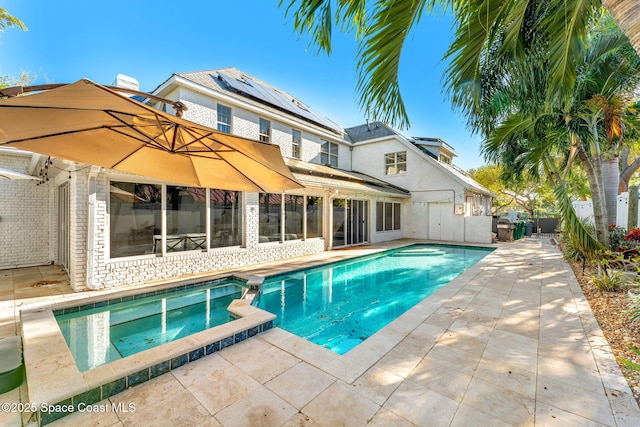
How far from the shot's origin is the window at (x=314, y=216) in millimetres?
12055

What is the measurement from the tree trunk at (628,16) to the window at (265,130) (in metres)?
11.0

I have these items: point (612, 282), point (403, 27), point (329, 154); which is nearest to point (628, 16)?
point (403, 27)

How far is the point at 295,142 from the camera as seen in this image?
44.2ft

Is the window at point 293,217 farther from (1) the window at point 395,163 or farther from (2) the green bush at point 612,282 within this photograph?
(2) the green bush at point 612,282

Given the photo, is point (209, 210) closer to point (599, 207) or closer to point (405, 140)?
point (599, 207)

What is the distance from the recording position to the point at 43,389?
2664 millimetres

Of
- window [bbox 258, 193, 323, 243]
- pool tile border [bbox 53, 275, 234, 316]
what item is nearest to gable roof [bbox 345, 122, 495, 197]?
window [bbox 258, 193, 323, 243]

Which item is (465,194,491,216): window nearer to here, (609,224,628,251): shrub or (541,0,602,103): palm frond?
(609,224,628,251): shrub

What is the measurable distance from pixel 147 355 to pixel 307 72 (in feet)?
39.4

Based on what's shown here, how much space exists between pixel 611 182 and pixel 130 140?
44.3 ft

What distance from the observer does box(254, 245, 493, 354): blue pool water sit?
5.37 m

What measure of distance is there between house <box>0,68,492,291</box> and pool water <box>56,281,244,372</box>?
1.47 metres

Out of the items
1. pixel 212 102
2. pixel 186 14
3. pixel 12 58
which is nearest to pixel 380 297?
pixel 212 102

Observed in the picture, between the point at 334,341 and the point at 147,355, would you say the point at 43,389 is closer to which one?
the point at 147,355
